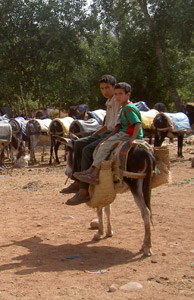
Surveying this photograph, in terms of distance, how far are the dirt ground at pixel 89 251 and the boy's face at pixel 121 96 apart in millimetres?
1965

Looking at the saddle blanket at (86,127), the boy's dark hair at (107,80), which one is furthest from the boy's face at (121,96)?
the saddle blanket at (86,127)

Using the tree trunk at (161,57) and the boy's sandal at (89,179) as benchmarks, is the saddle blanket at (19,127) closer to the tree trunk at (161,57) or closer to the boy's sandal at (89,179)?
the tree trunk at (161,57)

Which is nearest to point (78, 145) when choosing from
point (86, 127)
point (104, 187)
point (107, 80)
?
point (104, 187)

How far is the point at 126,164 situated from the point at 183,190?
468cm

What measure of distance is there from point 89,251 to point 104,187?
2.93 ft

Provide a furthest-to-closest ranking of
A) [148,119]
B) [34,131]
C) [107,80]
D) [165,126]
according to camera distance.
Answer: [34,131] < [148,119] < [165,126] < [107,80]

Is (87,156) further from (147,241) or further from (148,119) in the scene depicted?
(148,119)

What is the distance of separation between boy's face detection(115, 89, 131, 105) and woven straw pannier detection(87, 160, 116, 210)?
2.66 ft

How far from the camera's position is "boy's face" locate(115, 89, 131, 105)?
5.51 metres

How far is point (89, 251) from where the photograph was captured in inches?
222

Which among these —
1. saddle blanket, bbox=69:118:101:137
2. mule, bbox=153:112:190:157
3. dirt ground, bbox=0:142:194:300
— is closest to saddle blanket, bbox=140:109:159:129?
mule, bbox=153:112:190:157

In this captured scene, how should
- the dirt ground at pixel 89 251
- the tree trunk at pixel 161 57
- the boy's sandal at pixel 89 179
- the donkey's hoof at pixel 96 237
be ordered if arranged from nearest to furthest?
the dirt ground at pixel 89 251, the boy's sandal at pixel 89 179, the donkey's hoof at pixel 96 237, the tree trunk at pixel 161 57

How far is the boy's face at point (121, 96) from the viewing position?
551 centimetres

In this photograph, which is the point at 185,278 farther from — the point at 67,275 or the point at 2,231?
the point at 2,231
